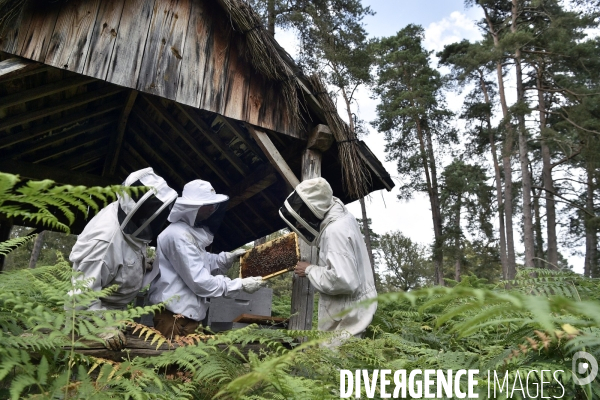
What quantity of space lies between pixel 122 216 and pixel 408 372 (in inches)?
114

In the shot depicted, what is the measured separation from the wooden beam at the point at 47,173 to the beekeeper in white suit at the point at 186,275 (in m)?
3.97

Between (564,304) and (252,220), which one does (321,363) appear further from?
(252,220)

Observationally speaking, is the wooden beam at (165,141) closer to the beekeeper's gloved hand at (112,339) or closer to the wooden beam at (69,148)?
the wooden beam at (69,148)

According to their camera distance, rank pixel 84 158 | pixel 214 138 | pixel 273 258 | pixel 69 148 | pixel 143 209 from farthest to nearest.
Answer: pixel 84 158 → pixel 69 148 → pixel 214 138 → pixel 273 258 → pixel 143 209

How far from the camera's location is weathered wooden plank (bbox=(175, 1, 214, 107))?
554cm

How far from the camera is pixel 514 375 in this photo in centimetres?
218

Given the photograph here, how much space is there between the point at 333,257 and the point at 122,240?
209cm

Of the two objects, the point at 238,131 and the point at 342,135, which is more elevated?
the point at 238,131

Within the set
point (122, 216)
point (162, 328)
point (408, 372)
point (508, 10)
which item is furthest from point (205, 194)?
point (508, 10)

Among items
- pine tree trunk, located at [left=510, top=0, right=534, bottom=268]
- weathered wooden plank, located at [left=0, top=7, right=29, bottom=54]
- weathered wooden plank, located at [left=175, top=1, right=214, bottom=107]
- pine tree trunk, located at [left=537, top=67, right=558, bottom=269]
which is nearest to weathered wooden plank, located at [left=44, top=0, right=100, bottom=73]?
weathered wooden plank, located at [left=0, top=7, right=29, bottom=54]

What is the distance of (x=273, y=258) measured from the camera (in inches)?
213

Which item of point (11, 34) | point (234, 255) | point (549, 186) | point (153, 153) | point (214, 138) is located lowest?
point (234, 255)

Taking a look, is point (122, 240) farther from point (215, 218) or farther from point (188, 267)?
point (215, 218)

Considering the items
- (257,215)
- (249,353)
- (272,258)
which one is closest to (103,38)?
(272,258)
